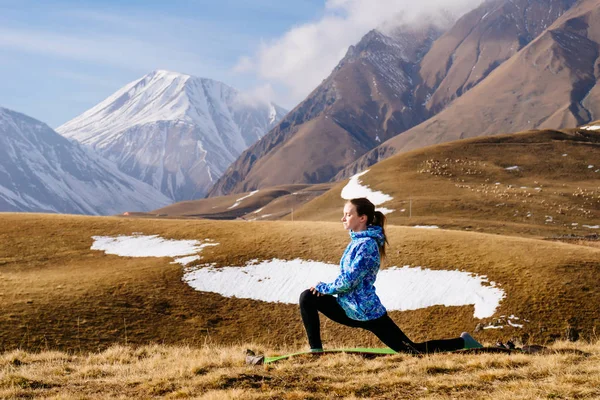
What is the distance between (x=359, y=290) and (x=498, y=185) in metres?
110

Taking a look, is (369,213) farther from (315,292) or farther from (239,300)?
(239,300)

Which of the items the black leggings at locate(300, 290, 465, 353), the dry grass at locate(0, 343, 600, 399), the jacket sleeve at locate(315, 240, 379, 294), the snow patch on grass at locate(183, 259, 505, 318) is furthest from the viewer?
the snow patch on grass at locate(183, 259, 505, 318)

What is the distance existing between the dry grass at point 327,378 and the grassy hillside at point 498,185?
6948cm

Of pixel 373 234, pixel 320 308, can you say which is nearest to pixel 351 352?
pixel 320 308

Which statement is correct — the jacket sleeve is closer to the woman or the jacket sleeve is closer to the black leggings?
the woman

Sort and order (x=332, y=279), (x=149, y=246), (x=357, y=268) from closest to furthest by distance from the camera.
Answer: (x=357, y=268)
(x=332, y=279)
(x=149, y=246)

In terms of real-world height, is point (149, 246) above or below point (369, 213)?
below

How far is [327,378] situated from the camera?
10477 mm

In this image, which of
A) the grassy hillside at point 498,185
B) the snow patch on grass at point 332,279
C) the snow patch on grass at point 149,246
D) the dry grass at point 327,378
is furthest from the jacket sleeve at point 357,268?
the grassy hillside at point 498,185

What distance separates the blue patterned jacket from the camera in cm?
1116

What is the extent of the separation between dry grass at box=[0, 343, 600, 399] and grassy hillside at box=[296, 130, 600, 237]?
6948 cm

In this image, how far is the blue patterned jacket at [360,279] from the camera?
11.2 meters

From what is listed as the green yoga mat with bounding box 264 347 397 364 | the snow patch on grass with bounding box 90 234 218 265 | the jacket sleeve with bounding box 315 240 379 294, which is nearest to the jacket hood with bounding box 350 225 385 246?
the jacket sleeve with bounding box 315 240 379 294

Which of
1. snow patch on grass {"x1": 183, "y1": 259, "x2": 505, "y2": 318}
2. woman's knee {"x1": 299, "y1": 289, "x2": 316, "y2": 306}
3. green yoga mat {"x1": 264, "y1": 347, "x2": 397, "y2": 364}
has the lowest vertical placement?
snow patch on grass {"x1": 183, "y1": 259, "x2": 505, "y2": 318}
